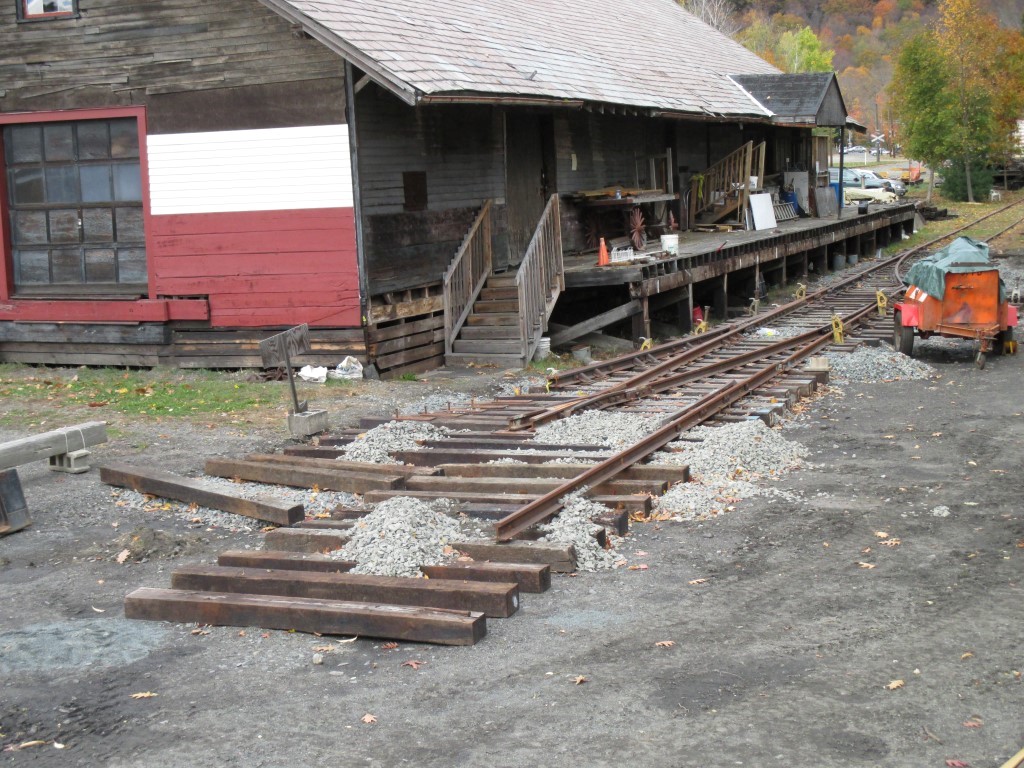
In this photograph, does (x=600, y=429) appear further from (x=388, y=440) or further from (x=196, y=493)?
(x=196, y=493)

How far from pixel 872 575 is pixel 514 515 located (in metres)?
2.25

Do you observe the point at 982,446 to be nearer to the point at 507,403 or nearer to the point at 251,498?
the point at 507,403

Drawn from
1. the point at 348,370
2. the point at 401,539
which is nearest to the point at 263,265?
the point at 348,370

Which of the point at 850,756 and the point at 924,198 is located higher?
the point at 924,198

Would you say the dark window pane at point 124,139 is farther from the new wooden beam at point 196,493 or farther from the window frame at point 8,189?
the new wooden beam at point 196,493

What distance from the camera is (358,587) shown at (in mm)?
6590

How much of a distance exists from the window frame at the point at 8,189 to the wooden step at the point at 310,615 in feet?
33.3

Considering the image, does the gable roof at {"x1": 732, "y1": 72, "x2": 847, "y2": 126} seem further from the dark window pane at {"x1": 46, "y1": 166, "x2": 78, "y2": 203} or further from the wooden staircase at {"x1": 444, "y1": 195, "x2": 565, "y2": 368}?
the dark window pane at {"x1": 46, "y1": 166, "x2": 78, "y2": 203}

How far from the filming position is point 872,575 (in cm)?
707

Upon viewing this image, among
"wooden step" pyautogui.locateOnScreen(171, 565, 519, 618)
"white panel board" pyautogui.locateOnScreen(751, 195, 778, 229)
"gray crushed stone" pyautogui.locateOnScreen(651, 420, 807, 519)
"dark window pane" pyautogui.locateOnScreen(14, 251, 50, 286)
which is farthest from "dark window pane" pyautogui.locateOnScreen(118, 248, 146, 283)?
"white panel board" pyautogui.locateOnScreen(751, 195, 778, 229)

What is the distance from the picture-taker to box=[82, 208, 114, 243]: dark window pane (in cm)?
1661

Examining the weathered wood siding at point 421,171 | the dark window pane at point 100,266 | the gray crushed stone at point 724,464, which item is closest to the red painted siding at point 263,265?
the weathered wood siding at point 421,171

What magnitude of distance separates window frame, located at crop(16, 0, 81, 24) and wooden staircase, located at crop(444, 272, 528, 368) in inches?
272

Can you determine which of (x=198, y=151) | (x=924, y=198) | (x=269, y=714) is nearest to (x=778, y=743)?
(x=269, y=714)
